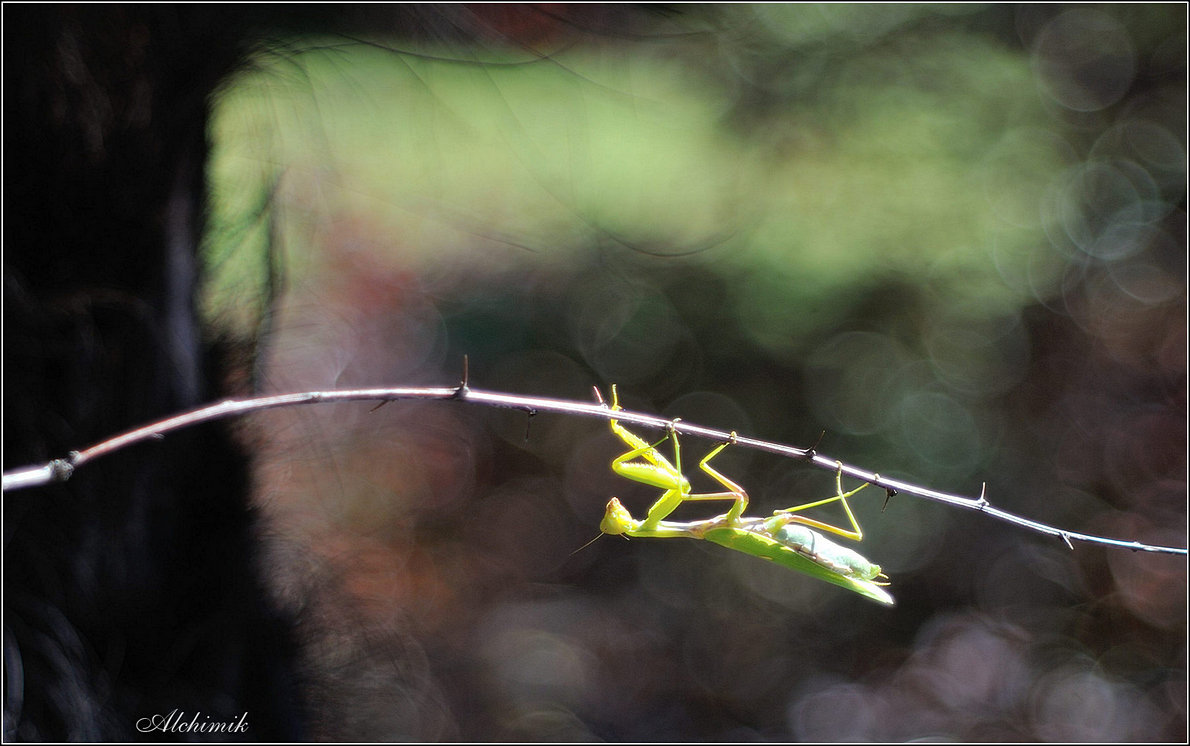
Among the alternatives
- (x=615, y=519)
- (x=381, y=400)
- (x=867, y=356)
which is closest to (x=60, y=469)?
(x=381, y=400)

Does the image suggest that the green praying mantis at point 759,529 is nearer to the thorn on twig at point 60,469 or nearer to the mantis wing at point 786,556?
the mantis wing at point 786,556

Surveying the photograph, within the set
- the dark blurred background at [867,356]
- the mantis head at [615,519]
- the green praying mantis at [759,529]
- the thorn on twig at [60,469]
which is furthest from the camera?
the dark blurred background at [867,356]

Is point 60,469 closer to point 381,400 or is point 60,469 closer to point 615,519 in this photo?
point 381,400

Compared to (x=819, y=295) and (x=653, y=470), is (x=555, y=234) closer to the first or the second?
(x=819, y=295)

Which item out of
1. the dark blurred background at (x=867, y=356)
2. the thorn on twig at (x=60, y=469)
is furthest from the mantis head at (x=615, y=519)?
the dark blurred background at (x=867, y=356)

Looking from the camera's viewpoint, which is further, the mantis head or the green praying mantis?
the mantis head

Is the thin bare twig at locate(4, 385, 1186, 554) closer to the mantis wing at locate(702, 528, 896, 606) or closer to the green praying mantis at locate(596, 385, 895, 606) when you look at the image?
the green praying mantis at locate(596, 385, 895, 606)

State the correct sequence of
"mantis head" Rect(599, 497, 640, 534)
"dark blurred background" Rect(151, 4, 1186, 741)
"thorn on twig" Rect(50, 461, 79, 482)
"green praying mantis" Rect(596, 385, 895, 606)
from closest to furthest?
"thorn on twig" Rect(50, 461, 79, 482) → "green praying mantis" Rect(596, 385, 895, 606) → "mantis head" Rect(599, 497, 640, 534) → "dark blurred background" Rect(151, 4, 1186, 741)

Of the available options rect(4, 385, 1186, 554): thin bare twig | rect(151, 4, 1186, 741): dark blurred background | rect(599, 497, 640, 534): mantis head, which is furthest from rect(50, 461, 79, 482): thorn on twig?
rect(151, 4, 1186, 741): dark blurred background

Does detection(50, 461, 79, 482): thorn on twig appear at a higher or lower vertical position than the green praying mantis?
higher
